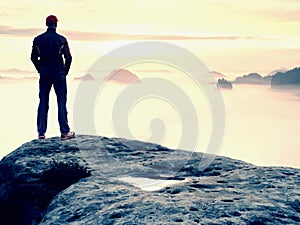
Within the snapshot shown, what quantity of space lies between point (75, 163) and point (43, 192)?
1.26 m

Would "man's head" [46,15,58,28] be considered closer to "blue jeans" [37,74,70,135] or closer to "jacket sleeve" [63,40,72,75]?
"jacket sleeve" [63,40,72,75]

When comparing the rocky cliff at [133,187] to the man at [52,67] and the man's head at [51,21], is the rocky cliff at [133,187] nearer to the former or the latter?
the man at [52,67]

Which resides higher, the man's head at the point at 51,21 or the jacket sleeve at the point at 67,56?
the man's head at the point at 51,21

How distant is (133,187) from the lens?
15.2 meters

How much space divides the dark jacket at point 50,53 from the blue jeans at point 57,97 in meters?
0.22

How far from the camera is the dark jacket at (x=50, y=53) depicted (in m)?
20.3

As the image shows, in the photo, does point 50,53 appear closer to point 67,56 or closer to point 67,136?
point 67,56

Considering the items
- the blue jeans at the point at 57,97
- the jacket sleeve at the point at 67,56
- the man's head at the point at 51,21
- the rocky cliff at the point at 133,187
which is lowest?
the rocky cliff at the point at 133,187

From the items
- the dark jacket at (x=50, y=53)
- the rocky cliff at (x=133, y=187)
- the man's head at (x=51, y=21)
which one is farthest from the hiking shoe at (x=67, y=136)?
the man's head at (x=51, y=21)

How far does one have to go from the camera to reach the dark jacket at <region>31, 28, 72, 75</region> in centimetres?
2031

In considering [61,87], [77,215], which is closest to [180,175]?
[77,215]

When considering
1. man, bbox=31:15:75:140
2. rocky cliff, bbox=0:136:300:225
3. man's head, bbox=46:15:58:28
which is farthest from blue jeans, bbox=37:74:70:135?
man's head, bbox=46:15:58:28

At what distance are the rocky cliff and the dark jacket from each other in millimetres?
2558

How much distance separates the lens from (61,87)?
67.5ft
